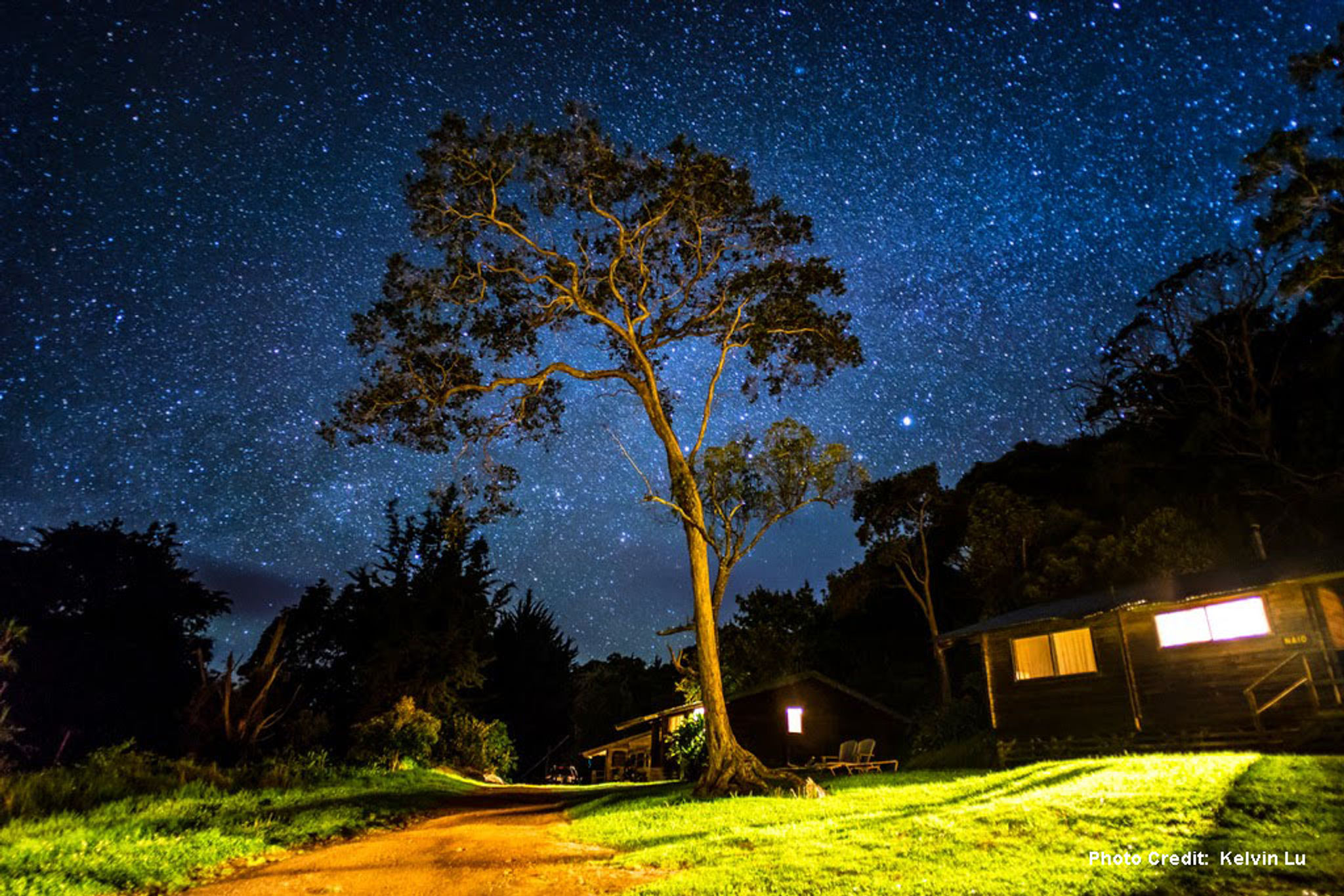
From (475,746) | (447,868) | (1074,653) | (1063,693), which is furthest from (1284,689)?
(475,746)

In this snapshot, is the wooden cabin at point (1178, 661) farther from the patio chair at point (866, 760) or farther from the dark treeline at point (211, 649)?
the dark treeline at point (211, 649)

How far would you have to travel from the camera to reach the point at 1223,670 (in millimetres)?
17750

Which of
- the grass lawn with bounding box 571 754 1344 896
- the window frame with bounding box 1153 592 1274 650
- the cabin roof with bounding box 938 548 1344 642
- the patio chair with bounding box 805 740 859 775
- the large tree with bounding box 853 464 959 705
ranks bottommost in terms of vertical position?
the patio chair with bounding box 805 740 859 775

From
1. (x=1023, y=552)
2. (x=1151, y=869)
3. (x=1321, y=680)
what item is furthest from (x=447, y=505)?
(x=1023, y=552)

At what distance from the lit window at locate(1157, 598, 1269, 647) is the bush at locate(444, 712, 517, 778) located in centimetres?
2764

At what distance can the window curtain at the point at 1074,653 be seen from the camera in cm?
2048

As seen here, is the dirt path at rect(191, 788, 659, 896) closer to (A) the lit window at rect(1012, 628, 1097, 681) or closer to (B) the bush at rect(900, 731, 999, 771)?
(B) the bush at rect(900, 731, 999, 771)

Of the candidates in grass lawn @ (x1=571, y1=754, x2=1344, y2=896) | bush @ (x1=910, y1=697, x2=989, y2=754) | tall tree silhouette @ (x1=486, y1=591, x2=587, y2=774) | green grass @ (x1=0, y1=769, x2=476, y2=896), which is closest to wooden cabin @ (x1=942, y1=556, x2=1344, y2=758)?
bush @ (x1=910, y1=697, x2=989, y2=754)

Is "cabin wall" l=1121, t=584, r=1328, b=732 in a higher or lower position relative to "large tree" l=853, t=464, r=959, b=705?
lower

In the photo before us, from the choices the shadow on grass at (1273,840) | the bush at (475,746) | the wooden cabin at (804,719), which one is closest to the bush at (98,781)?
the shadow on grass at (1273,840)

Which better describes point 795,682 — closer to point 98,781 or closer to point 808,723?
point 808,723

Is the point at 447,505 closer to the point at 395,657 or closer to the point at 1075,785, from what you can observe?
the point at 395,657

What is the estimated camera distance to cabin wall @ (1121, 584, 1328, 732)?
16.6 meters

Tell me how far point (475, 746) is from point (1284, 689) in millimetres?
29869
